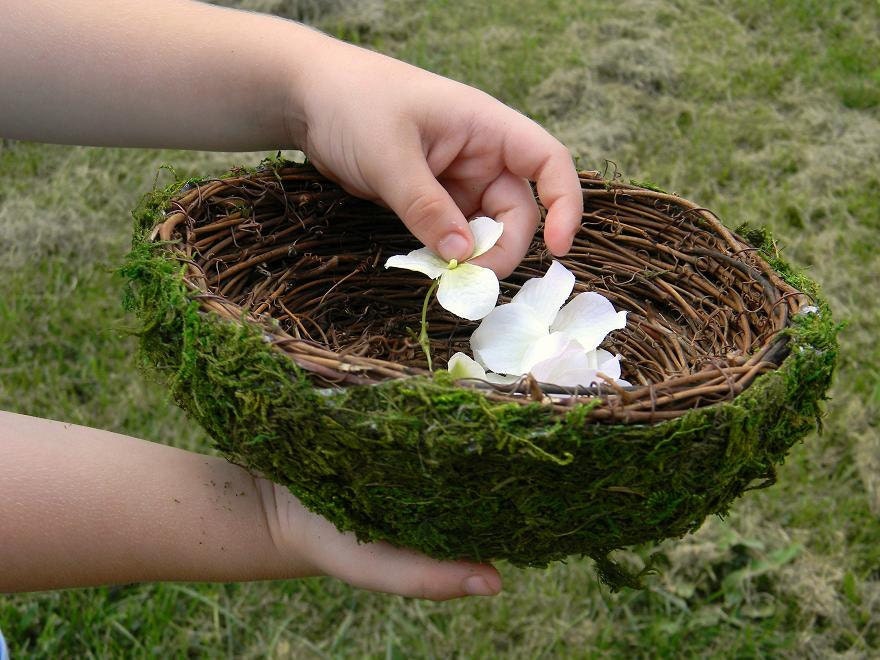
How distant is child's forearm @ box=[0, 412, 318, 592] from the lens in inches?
30.4

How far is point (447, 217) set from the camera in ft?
2.91

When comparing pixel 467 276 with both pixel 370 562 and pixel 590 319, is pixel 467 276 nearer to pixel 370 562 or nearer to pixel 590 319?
pixel 590 319

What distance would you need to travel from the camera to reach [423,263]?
940 millimetres

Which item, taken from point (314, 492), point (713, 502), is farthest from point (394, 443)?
point (713, 502)

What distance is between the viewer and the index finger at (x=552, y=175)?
0.92 m

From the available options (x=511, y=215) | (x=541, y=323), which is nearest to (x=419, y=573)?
(x=541, y=323)

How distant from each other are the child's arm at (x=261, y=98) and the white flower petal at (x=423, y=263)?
0.07ft

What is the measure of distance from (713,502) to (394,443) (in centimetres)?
27

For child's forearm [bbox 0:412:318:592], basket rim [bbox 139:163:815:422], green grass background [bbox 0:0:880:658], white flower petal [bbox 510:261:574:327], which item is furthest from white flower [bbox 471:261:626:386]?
green grass background [bbox 0:0:880:658]

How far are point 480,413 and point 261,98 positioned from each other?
49cm

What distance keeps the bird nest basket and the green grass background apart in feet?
0.73

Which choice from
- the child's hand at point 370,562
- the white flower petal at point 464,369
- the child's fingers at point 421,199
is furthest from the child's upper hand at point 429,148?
the child's hand at point 370,562

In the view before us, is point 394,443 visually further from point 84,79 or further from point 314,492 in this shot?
point 84,79

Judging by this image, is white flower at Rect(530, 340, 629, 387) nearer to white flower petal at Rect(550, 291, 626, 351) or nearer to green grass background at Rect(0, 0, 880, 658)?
white flower petal at Rect(550, 291, 626, 351)
